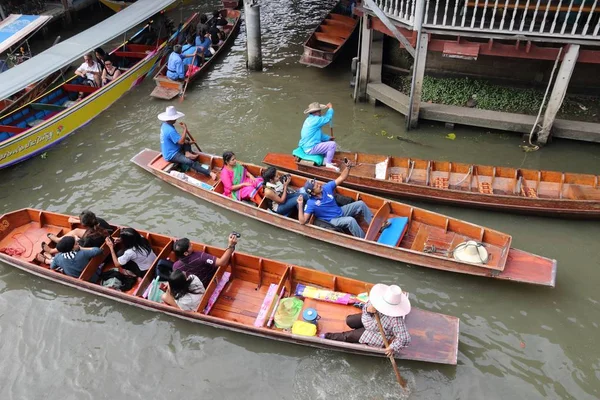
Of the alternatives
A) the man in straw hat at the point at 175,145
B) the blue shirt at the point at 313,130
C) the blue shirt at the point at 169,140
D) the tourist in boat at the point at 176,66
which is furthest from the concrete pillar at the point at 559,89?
the tourist in boat at the point at 176,66

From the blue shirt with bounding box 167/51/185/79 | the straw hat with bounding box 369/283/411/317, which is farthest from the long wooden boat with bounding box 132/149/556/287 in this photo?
the blue shirt with bounding box 167/51/185/79

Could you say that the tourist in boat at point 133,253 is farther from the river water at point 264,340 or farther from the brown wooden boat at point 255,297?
the river water at point 264,340

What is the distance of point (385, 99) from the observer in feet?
41.3

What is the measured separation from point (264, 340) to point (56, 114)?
9.14 m

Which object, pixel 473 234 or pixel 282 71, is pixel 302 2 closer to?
pixel 282 71

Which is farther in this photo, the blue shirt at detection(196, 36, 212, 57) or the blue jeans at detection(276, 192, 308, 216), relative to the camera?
the blue shirt at detection(196, 36, 212, 57)

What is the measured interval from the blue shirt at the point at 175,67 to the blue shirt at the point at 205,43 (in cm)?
189

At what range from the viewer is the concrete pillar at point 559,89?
9523 millimetres

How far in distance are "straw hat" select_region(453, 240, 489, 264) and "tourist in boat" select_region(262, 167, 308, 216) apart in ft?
10.1

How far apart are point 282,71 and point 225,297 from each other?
1001cm

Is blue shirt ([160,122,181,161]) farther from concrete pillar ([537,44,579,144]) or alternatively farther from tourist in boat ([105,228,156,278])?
concrete pillar ([537,44,579,144])

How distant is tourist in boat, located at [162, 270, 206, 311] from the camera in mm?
6746

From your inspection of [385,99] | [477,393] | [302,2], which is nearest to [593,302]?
[477,393]

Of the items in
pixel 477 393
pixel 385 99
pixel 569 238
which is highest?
pixel 385 99
